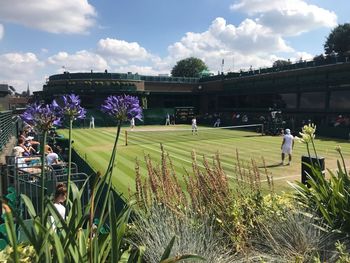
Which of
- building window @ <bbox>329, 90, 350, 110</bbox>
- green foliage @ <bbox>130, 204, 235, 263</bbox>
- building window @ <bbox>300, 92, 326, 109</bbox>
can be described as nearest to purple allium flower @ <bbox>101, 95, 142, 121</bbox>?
green foliage @ <bbox>130, 204, 235, 263</bbox>

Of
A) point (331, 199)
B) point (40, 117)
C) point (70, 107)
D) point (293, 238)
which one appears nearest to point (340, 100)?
point (331, 199)

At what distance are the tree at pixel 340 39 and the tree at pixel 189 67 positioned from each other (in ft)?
139

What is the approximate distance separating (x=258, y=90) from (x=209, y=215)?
1773 inches

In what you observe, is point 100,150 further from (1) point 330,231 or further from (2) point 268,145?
(1) point 330,231

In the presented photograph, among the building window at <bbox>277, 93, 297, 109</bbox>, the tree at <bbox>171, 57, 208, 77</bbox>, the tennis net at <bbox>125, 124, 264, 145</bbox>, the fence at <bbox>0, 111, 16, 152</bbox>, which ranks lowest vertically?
the tennis net at <bbox>125, 124, 264, 145</bbox>

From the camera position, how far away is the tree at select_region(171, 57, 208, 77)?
12012 centimetres

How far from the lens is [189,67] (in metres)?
121

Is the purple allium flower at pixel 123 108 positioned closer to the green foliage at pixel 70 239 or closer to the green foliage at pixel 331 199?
the green foliage at pixel 70 239

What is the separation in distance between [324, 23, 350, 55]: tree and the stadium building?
39.5 m

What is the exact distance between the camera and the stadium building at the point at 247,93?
1460 inches

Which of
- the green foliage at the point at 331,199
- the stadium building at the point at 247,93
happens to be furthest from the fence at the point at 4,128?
the stadium building at the point at 247,93

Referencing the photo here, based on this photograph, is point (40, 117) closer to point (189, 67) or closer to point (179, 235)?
point (179, 235)

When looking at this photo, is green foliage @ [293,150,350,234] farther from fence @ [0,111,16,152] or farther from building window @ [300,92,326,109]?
building window @ [300,92,326,109]

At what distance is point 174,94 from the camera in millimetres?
64000
